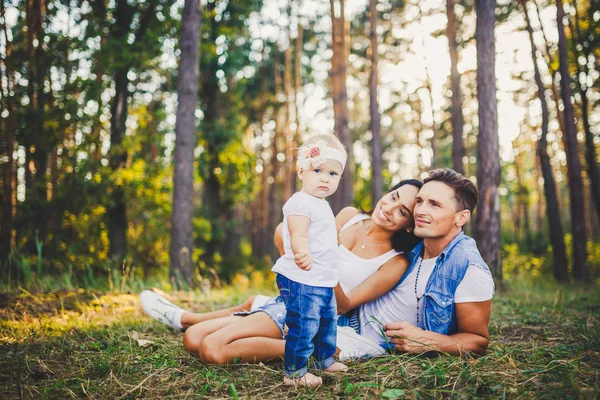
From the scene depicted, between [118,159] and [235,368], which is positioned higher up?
[118,159]

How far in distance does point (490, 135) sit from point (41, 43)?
9.70m

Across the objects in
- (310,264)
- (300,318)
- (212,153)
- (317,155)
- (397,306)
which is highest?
(212,153)

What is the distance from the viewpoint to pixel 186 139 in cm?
674

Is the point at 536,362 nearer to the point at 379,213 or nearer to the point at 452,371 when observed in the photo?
the point at 452,371

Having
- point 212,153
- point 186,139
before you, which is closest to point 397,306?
point 186,139

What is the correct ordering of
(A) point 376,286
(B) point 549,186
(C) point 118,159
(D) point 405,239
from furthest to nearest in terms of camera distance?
(B) point 549,186
(C) point 118,159
(D) point 405,239
(A) point 376,286

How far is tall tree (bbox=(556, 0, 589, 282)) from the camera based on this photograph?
8.43 m

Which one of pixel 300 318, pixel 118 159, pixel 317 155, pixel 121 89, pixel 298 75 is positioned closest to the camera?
pixel 300 318

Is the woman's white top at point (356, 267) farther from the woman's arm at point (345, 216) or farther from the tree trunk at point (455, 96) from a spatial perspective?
the tree trunk at point (455, 96)

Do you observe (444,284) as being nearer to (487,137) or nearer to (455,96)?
(487,137)

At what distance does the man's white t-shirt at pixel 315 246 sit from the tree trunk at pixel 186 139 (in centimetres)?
480

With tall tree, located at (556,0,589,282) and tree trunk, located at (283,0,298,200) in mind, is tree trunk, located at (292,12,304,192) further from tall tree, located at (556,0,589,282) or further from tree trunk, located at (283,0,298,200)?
tall tree, located at (556,0,589,282)

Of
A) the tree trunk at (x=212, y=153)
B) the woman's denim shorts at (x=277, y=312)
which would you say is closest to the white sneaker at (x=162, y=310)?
the woman's denim shorts at (x=277, y=312)

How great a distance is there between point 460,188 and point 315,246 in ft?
3.67
